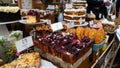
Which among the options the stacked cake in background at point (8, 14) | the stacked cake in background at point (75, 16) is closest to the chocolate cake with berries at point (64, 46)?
the stacked cake in background at point (8, 14)

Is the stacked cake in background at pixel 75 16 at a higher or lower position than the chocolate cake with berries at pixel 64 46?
higher

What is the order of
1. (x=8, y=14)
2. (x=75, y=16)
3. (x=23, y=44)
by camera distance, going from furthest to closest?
(x=75, y=16), (x=8, y=14), (x=23, y=44)

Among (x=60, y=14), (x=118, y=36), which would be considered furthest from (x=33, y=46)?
(x=118, y=36)

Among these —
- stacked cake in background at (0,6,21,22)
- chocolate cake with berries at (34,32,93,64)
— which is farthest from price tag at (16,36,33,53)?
stacked cake in background at (0,6,21,22)

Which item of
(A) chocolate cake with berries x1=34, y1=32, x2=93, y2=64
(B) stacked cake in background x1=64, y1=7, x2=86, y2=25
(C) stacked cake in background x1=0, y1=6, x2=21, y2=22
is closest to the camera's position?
(A) chocolate cake with berries x1=34, y1=32, x2=93, y2=64

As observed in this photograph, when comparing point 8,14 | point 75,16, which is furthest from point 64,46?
point 75,16

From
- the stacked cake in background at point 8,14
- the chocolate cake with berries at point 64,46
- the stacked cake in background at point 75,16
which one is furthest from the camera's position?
the stacked cake in background at point 75,16

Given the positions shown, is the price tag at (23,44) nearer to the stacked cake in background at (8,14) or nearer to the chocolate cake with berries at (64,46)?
the chocolate cake with berries at (64,46)

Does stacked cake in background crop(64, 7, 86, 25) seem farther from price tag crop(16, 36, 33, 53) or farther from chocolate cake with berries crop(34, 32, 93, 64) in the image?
price tag crop(16, 36, 33, 53)

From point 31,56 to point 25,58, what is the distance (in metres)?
0.04

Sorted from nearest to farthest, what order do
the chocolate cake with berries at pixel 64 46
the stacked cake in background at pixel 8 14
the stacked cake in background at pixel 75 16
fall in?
the chocolate cake with berries at pixel 64 46
the stacked cake in background at pixel 8 14
the stacked cake in background at pixel 75 16

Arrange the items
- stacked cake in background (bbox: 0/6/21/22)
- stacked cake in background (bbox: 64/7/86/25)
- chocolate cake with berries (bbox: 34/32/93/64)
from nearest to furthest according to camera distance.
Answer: chocolate cake with berries (bbox: 34/32/93/64)
stacked cake in background (bbox: 0/6/21/22)
stacked cake in background (bbox: 64/7/86/25)

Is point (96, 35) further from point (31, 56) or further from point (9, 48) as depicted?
point (9, 48)

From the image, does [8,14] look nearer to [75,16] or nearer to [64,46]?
[64,46]
